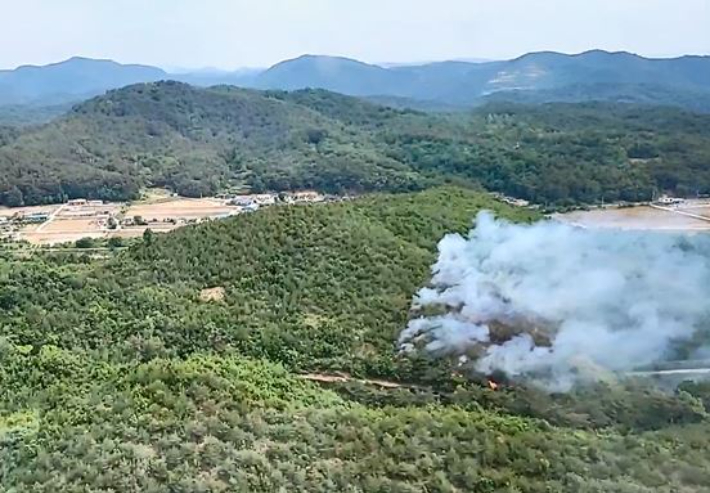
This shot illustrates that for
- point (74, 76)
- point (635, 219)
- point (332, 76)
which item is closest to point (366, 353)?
point (635, 219)

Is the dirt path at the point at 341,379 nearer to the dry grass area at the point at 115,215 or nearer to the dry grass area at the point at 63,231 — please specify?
the dry grass area at the point at 115,215

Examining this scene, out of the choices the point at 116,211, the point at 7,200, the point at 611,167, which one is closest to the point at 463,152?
the point at 611,167

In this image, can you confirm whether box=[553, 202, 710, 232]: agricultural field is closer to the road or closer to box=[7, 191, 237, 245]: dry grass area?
box=[7, 191, 237, 245]: dry grass area

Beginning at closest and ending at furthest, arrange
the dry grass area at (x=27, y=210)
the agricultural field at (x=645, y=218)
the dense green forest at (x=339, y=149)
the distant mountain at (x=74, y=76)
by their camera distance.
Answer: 1. the agricultural field at (x=645, y=218)
2. the dense green forest at (x=339, y=149)
3. the dry grass area at (x=27, y=210)
4. the distant mountain at (x=74, y=76)

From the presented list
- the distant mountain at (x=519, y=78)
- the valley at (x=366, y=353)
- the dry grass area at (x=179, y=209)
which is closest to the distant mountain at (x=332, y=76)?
the distant mountain at (x=519, y=78)

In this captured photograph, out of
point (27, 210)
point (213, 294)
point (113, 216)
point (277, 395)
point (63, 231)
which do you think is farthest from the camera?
point (27, 210)

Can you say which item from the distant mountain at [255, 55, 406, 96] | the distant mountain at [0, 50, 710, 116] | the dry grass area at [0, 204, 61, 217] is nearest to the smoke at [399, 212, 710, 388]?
the dry grass area at [0, 204, 61, 217]

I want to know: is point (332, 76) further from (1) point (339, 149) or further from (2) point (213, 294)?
(2) point (213, 294)
